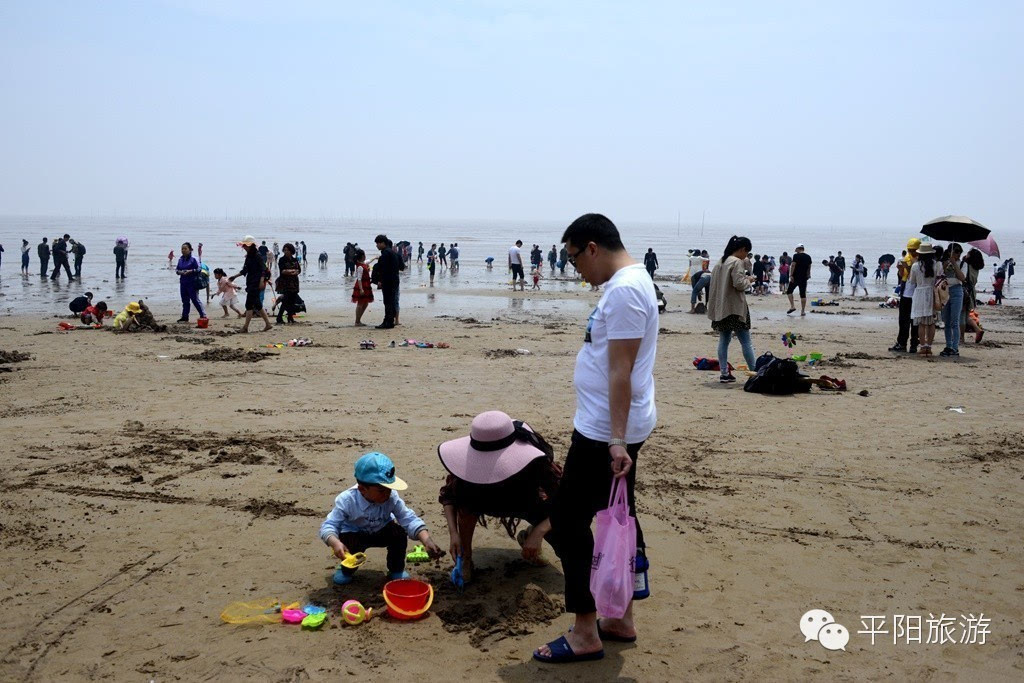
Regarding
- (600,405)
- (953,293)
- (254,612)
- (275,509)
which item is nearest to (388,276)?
(953,293)

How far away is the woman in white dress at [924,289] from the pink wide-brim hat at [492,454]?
10.7 meters

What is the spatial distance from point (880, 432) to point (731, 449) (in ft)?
5.68

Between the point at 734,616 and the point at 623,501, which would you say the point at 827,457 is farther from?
the point at 623,501

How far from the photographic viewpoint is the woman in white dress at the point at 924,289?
42.8 feet

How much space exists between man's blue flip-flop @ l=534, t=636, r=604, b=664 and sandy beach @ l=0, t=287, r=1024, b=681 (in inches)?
1.6

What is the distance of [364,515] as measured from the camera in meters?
4.57

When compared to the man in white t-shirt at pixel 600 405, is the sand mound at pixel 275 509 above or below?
below

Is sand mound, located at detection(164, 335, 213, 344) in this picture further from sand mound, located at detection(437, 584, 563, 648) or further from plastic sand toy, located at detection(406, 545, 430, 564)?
sand mound, located at detection(437, 584, 563, 648)

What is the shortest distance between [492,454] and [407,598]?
855 mm

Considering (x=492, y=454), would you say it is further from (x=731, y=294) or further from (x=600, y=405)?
(x=731, y=294)

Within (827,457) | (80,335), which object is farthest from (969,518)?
(80,335)

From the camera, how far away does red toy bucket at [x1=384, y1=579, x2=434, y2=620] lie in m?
4.17

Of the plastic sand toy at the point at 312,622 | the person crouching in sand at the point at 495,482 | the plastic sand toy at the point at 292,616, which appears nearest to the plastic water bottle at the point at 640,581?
the person crouching in sand at the point at 495,482

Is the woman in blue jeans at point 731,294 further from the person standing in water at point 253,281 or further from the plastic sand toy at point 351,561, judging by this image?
the person standing in water at point 253,281
